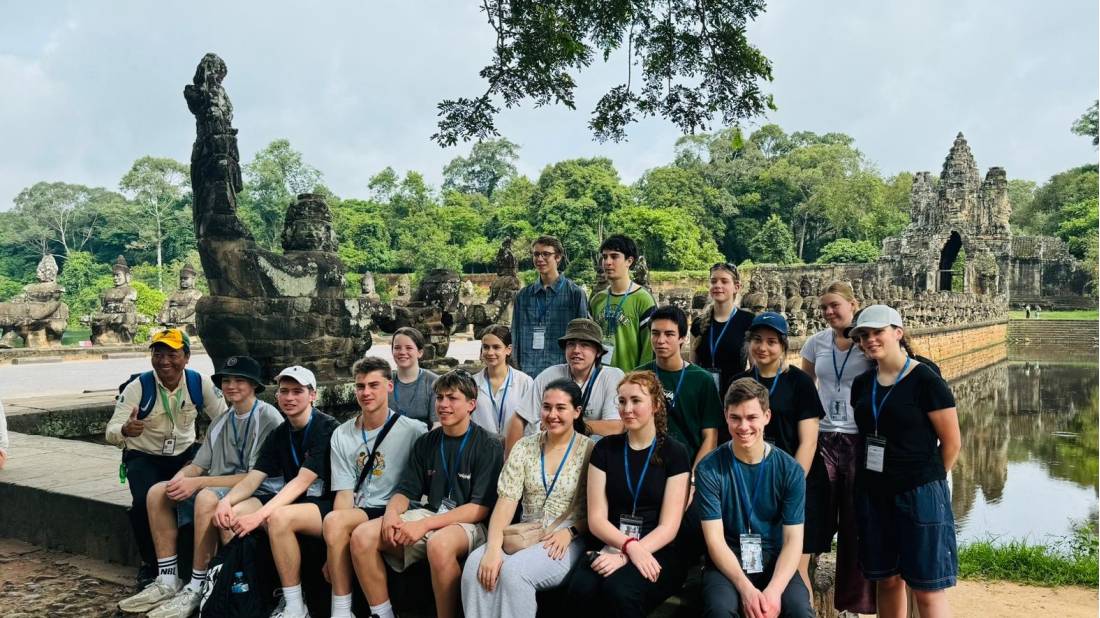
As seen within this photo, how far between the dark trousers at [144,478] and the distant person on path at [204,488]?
0.17 metres

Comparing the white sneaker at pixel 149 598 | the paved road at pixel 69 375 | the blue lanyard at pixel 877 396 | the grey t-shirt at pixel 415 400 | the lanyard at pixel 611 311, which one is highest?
the lanyard at pixel 611 311

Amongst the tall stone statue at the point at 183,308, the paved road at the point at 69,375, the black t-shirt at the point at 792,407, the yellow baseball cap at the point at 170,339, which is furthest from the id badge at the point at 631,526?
the tall stone statue at the point at 183,308

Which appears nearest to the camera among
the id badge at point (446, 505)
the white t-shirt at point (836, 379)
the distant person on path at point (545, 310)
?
the id badge at point (446, 505)

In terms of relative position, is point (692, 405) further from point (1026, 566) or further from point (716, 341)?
point (1026, 566)

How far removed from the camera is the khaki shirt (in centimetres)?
432

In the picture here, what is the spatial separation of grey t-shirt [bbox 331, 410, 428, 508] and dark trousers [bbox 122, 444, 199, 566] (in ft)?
3.94

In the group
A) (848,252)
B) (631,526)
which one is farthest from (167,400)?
(848,252)

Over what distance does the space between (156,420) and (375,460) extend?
144 cm

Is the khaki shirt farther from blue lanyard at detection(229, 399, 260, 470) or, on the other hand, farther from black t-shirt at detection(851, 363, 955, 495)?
black t-shirt at detection(851, 363, 955, 495)

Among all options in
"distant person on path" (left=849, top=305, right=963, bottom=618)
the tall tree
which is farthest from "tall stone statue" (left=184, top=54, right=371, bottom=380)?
"distant person on path" (left=849, top=305, right=963, bottom=618)

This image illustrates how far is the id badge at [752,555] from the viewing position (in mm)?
3092

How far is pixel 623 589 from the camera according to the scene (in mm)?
3027

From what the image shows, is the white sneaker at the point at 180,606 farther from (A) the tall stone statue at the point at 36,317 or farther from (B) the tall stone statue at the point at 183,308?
(B) the tall stone statue at the point at 183,308

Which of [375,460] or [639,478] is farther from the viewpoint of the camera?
[375,460]
